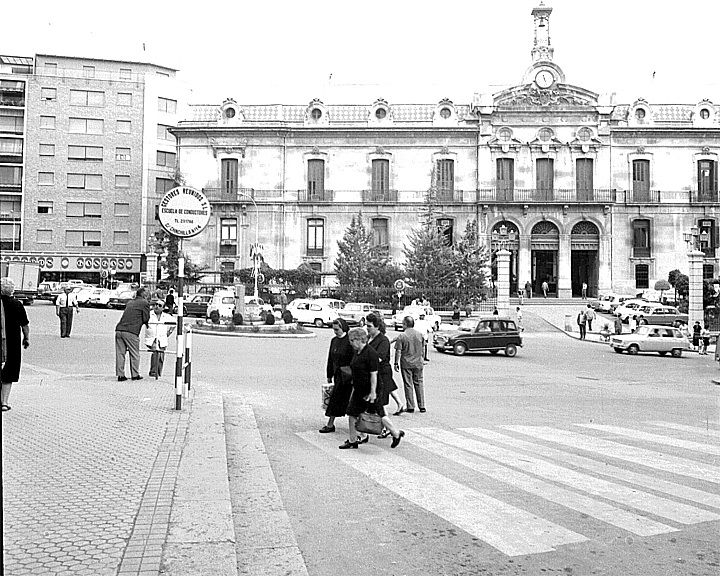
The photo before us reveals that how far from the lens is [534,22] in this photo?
6119 cm

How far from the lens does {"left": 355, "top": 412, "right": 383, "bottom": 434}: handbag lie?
902 centimetres

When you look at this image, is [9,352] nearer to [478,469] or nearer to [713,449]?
[478,469]

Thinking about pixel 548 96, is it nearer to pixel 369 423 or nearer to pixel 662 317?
pixel 662 317

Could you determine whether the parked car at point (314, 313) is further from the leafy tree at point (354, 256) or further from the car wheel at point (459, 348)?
the car wheel at point (459, 348)

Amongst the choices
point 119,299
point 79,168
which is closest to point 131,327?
point 119,299

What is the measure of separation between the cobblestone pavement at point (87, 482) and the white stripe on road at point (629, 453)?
4890 millimetres

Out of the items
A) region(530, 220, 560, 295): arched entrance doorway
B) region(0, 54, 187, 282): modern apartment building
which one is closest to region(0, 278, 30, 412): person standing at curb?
region(530, 220, 560, 295): arched entrance doorway

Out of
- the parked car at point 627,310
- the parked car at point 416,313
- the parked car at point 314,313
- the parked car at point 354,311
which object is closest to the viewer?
the parked car at point 416,313

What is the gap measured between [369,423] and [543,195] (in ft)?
173

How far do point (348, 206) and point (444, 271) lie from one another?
601 inches

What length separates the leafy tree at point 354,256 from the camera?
5303cm

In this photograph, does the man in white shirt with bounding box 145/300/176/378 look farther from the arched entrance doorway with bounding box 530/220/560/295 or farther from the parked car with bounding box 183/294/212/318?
the arched entrance doorway with bounding box 530/220/560/295

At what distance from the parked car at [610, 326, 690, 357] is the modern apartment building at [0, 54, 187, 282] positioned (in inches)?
1770

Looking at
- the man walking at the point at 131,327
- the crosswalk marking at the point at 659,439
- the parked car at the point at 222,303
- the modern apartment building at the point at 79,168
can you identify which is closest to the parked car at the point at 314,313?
the parked car at the point at 222,303
